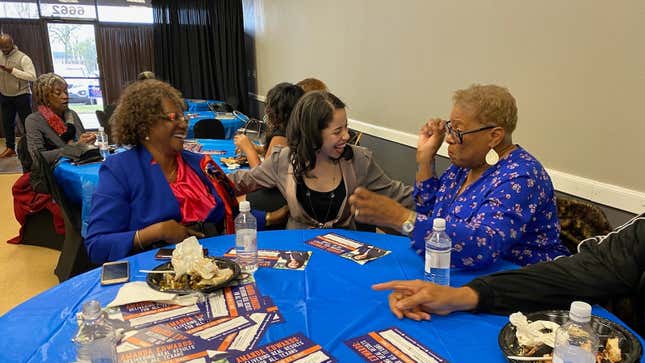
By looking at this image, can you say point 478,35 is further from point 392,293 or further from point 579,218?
point 392,293

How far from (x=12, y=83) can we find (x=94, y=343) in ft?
24.8

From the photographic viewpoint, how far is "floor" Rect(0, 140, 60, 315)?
3.04 metres

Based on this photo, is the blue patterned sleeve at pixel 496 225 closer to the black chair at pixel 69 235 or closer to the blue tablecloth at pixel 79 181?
the blue tablecloth at pixel 79 181

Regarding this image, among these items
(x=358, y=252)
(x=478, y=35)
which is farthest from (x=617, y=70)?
(x=358, y=252)

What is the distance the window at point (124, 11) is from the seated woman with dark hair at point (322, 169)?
24.8 ft

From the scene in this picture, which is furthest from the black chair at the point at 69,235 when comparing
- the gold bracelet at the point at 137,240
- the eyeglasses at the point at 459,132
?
the eyeglasses at the point at 459,132

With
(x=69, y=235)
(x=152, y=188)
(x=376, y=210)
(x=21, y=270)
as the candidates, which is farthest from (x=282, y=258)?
(x=21, y=270)

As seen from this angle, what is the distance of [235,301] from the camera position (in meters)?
1.30

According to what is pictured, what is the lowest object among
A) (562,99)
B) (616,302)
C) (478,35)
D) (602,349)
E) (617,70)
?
(616,302)

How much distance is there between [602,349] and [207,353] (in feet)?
A: 3.00

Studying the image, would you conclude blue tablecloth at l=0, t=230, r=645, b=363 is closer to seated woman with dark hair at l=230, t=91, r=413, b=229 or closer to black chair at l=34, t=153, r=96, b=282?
seated woman with dark hair at l=230, t=91, r=413, b=229

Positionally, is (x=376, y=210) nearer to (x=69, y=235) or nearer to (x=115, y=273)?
(x=115, y=273)

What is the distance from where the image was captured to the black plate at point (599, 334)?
993 mm

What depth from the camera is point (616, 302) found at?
1.42m
